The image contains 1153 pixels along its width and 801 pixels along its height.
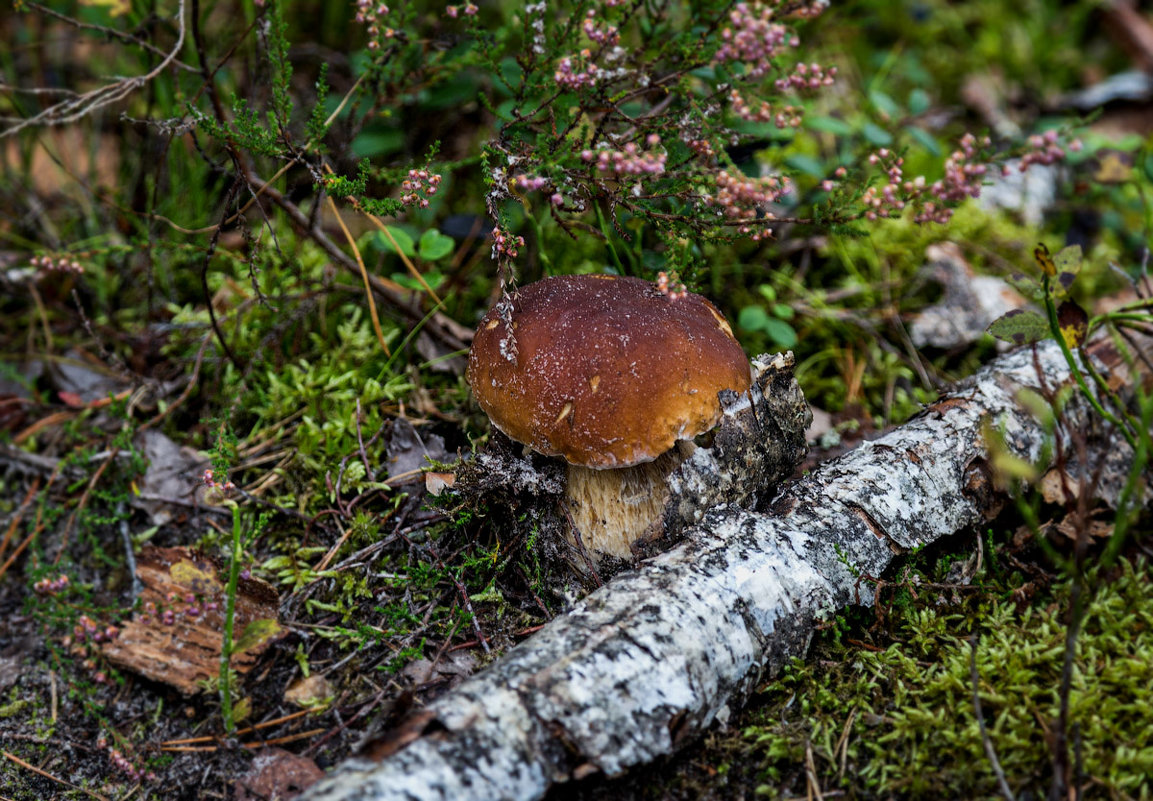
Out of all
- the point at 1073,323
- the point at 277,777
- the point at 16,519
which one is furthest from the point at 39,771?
the point at 1073,323

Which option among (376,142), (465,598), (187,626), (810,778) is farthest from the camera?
(376,142)

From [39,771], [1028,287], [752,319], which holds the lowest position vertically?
[39,771]

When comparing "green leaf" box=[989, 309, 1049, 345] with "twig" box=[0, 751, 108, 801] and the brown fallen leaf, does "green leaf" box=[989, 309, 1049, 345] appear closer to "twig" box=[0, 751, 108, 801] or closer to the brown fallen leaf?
the brown fallen leaf

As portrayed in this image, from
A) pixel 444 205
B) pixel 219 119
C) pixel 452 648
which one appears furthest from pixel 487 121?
pixel 452 648

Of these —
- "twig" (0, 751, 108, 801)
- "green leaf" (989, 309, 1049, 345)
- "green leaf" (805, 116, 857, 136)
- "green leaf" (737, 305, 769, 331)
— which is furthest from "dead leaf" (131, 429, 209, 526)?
"green leaf" (805, 116, 857, 136)

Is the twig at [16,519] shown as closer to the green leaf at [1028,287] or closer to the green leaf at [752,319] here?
the green leaf at [752,319]

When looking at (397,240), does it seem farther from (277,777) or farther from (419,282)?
(277,777)

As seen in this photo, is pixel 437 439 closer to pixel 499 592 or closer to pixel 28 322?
pixel 499 592
